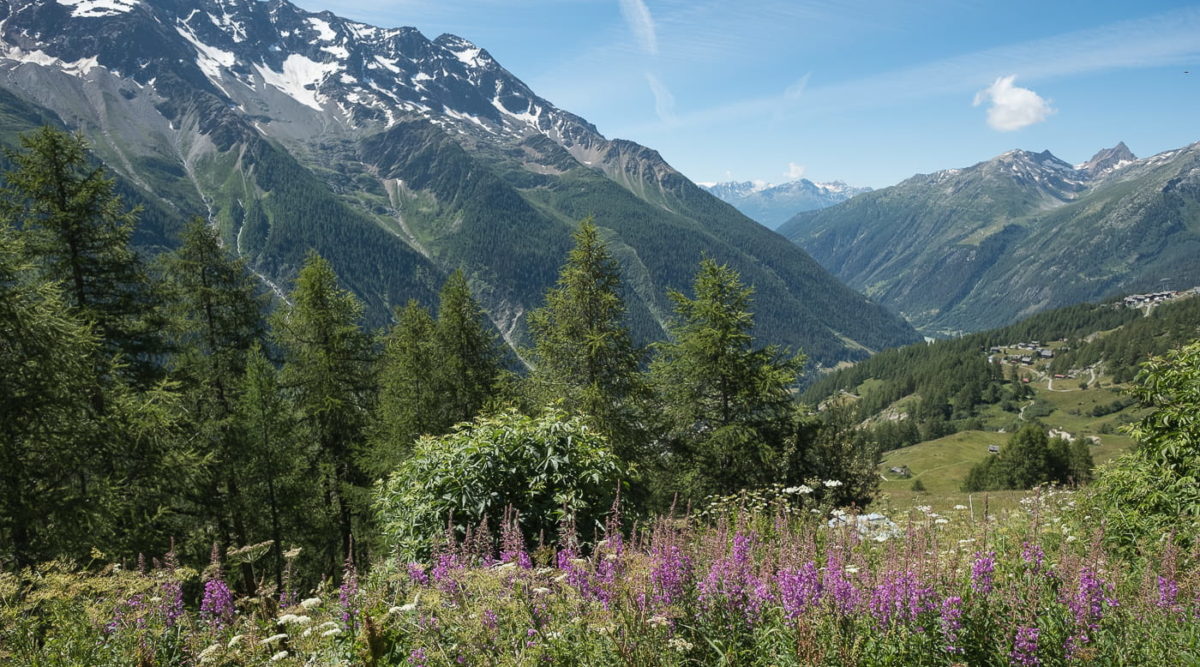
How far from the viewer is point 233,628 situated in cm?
577

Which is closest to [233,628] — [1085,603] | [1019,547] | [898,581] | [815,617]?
[815,617]

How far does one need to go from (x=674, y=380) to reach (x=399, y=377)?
10.7 meters

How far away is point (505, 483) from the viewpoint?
7820mm

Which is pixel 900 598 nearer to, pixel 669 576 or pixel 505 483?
pixel 669 576

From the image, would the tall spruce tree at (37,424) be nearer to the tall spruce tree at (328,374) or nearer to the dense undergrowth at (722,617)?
the dense undergrowth at (722,617)

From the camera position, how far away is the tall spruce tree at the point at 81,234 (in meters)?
15.0

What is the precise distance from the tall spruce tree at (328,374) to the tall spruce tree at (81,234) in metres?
4.49

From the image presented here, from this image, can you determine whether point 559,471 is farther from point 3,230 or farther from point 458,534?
point 3,230

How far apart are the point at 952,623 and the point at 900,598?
358 mm

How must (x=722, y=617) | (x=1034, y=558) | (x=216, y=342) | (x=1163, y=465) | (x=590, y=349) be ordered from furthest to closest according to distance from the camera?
(x=216, y=342) → (x=590, y=349) → (x=1163, y=465) → (x=1034, y=558) → (x=722, y=617)

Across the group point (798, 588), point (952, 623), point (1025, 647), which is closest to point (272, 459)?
point (798, 588)

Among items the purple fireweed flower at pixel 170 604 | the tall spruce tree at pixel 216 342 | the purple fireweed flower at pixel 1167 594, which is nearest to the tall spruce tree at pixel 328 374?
the tall spruce tree at pixel 216 342

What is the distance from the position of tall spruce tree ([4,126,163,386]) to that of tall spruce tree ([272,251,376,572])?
14.7 feet

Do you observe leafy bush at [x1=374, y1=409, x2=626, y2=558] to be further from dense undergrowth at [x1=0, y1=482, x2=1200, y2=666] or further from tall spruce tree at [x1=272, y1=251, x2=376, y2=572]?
tall spruce tree at [x1=272, y1=251, x2=376, y2=572]
